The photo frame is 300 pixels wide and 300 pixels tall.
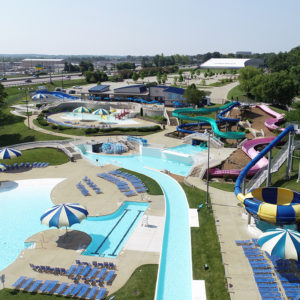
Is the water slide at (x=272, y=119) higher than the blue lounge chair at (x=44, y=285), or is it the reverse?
the water slide at (x=272, y=119)

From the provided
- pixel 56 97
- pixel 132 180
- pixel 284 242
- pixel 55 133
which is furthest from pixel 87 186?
pixel 56 97

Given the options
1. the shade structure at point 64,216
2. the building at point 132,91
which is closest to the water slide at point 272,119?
the building at point 132,91

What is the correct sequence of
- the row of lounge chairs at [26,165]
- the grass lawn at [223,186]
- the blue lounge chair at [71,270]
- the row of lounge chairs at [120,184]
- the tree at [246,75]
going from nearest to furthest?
the blue lounge chair at [71,270] → the row of lounge chairs at [120,184] → the grass lawn at [223,186] → the row of lounge chairs at [26,165] → the tree at [246,75]

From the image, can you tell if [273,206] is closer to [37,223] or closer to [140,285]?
[140,285]

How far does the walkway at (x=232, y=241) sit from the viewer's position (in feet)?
68.9

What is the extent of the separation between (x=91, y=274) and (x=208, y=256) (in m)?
8.93

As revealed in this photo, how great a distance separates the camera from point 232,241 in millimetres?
26438

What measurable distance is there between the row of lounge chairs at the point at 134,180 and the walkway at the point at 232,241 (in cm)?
648

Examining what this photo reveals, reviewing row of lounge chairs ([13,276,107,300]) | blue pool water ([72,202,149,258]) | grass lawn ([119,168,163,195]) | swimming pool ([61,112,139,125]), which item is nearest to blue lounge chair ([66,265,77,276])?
row of lounge chairs ([13,276,107,300])

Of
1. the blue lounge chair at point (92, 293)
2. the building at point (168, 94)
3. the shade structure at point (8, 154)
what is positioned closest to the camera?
the blue lounge chair at point (92, 293)

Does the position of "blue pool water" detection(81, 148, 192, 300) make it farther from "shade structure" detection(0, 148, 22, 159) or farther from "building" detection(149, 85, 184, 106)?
"building" detection(149, 85, 184, 106)

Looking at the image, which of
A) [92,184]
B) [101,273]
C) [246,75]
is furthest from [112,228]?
[246,75]

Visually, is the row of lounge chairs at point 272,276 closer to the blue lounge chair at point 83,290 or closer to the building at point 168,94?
the blue lounge chair at point 83,290

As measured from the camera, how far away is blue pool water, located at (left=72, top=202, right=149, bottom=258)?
27000 millimetres
